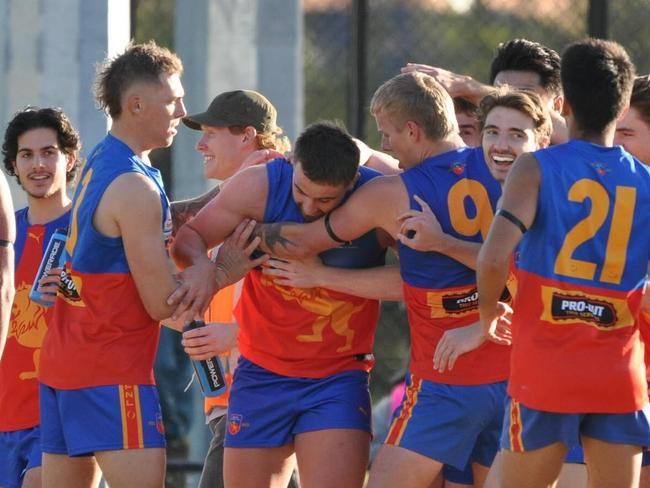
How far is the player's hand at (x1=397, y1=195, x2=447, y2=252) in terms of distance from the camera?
456cm

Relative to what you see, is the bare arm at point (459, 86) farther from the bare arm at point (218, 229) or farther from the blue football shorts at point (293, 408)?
the blue football shorts at point (293, 408)

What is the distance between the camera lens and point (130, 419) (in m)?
4.57

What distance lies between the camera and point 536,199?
4.06 meters

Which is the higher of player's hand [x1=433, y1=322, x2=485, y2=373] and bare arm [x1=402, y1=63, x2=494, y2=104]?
bare arm [x1=402, y1=63, x2=494, y2=104]

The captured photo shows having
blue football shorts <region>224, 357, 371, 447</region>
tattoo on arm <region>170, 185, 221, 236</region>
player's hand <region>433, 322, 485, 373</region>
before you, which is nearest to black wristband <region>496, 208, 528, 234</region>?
player's hand <region>433, 322, 485, 373</region>

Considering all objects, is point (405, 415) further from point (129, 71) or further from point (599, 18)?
point (599, 18)

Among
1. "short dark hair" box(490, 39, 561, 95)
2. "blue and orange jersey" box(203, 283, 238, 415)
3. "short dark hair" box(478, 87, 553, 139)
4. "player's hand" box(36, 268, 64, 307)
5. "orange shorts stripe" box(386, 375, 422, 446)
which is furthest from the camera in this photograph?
"blue and orange jersey" box(203, 283, 238, 415)

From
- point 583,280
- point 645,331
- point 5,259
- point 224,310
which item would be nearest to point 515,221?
point 583,280

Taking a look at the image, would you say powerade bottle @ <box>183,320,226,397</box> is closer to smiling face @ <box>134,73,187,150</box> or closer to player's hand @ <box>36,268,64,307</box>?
player's hand @ <box>36,268,64,307</box>

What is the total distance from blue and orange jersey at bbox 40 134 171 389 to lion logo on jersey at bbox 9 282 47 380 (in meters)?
0.81

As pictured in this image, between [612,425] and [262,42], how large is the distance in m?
4.96

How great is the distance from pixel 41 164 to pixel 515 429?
2.46 metres

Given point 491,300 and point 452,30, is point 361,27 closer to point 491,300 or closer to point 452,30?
point 452,30

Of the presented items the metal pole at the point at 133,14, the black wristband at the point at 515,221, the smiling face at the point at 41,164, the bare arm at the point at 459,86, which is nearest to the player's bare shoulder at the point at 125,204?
the smiling face at the point at 41,164
